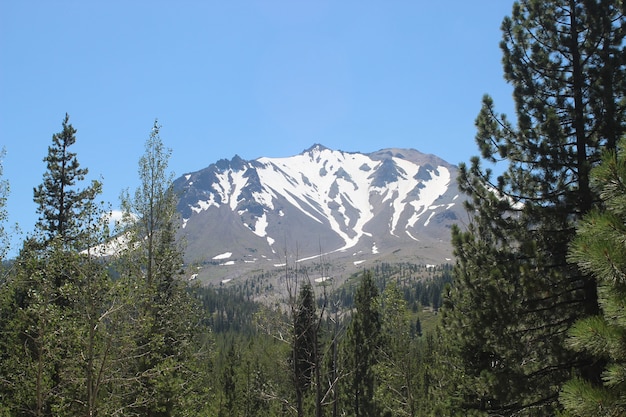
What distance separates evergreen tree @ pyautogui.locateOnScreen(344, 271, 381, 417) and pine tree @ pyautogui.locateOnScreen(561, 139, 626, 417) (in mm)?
24180

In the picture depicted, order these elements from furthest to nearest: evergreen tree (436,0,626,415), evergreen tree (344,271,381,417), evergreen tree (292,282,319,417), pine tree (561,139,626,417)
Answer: evergreen tree (344,271,381,417), evergreen tree (292,282,319,417), evergreen tree (436,0,626,415), pine tree (561,139,626,417)

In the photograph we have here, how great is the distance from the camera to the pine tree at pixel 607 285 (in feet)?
16.4

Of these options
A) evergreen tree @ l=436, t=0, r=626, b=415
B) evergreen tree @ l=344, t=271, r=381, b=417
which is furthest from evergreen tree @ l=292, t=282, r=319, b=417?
evergreen tree @ l=436, t=0, r=626, b=415

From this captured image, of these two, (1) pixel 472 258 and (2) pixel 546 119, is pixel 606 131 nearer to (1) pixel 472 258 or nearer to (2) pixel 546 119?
(2) pixel 546 119

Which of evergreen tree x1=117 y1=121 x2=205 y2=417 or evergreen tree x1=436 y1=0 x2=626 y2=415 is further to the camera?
evergreen tree x1=117 y1=121 x2=205 y2=417

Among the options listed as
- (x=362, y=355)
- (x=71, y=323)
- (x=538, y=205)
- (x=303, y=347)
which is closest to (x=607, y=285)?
(x=538, y=205)

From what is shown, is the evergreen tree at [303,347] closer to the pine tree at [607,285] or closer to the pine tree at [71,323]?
the pine tree at [71,323]

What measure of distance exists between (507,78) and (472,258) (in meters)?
4.53

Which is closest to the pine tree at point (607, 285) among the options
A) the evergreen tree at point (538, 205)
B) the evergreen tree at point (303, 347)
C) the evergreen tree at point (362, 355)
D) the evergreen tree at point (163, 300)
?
the evergreen tree at point (538, 205)

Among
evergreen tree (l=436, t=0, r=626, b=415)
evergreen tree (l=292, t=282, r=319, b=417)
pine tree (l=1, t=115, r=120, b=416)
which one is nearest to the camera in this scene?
evergreen tree (l=436, t=0, r=626, b=415)

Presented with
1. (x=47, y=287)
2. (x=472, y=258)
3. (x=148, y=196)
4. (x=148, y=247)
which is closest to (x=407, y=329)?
(x=472, y=258)

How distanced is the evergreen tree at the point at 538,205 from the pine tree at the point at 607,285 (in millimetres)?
4768

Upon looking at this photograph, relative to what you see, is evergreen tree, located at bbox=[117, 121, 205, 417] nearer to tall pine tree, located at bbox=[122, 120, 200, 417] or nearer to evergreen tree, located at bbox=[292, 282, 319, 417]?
tall pine tree, located at bbox=[122, 120, 200, 417]

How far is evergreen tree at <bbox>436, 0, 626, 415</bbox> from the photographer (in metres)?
10.0
